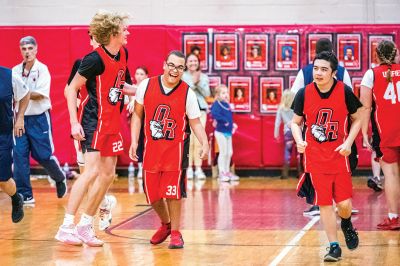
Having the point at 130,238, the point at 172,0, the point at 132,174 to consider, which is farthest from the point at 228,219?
the point at 172,0

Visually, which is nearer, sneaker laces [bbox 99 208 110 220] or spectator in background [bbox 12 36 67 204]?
sneaker laces [bbox 99 208 110 220]

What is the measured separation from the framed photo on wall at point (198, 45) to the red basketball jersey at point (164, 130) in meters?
8.06

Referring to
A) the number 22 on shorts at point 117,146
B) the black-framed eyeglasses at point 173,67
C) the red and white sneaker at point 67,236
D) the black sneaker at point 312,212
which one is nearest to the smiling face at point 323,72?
the black-framed eyeglasses at point 173,67

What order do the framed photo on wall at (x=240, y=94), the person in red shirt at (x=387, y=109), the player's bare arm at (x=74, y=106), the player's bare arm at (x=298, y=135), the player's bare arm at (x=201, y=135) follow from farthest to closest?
the framed photo on wall at (x=240, y=94) → the person in red shirt at (x=387, y=109) → the player's bare arm at (x=201, y=135) → the player's bare arm at (x=74, y=106) → the player's bare arm at (x=298, y=135)

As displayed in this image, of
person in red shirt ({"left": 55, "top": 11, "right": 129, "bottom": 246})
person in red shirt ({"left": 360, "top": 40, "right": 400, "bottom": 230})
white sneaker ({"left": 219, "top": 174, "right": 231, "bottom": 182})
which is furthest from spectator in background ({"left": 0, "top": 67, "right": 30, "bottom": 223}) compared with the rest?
white sneaker ({"left": 219, "top": 174, "right": 231, "bottom": 182})

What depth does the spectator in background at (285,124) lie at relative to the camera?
1562 centimetres

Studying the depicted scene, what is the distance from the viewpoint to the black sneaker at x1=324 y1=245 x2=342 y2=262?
24.6 ft

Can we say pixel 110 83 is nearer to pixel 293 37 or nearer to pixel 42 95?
pixel 42 95

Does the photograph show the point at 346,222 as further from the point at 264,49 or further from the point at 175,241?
the point at 264,49

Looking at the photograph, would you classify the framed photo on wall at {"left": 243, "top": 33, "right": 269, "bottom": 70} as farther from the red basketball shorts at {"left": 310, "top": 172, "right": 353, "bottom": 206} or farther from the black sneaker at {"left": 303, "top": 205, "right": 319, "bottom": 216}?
the red basketball shorts at {"left": 310, "top": 172, "right": 353, "bottom": 206}

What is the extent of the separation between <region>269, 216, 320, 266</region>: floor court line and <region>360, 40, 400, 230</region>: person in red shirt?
78cm

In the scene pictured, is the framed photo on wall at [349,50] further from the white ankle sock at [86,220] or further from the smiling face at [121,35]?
the white ankle sock at [86,220]

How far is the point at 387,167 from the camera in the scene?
9.66 meters

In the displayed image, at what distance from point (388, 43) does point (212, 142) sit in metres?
7.09
